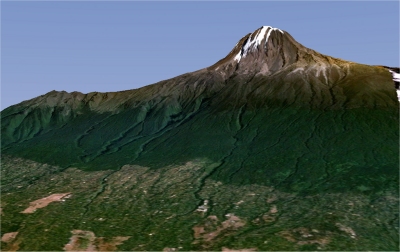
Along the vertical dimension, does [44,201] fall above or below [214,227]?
above

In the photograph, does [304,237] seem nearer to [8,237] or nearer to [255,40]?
[8,237]

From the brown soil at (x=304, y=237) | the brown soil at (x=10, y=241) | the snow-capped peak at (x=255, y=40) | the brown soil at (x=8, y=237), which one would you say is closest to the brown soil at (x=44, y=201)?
the brown soil at (x=8, y=237)

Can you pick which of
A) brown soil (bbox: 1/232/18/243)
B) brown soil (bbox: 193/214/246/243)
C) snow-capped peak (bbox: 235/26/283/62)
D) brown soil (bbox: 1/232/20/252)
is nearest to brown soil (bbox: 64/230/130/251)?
brown soil (bbox: 1/232/20/252)

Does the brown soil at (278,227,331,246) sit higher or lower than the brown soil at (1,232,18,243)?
lower

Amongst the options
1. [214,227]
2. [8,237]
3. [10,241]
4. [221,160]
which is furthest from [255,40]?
[10,241]

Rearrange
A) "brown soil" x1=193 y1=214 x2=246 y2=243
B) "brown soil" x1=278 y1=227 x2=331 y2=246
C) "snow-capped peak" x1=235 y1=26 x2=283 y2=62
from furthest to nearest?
"snow-capped peak" x1=235 y1=26 x2=283 y2=62 → "brown soil" x1=193 y1=214 x2=246 y2=243 → "brown soil" x1=278 y1=227 x2=331 y2=246

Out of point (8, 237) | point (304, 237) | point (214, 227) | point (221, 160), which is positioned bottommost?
point (304, 237)

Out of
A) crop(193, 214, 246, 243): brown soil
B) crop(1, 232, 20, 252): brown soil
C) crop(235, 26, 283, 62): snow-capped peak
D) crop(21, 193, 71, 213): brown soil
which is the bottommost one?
crop(193, 214, 246, 243): brown soil

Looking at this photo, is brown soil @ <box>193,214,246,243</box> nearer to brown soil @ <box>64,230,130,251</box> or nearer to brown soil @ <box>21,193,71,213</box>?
brown soil @ <box>64,230,130,251</box>
